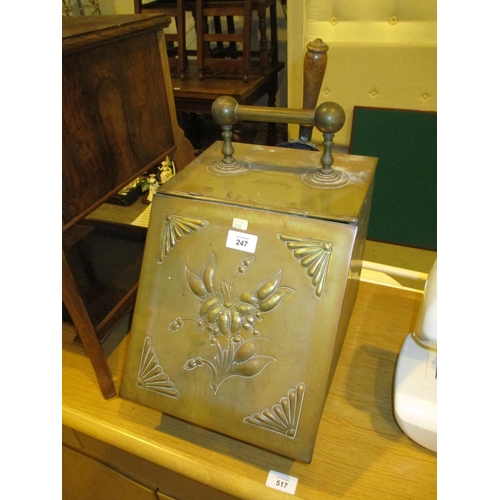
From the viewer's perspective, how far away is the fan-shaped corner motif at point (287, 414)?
0.52 meters

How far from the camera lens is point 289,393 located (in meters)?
0.52

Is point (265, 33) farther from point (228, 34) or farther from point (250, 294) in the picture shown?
point (250, 294)

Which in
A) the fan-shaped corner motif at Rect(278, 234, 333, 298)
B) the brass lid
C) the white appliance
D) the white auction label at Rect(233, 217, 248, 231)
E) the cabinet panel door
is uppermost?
the brass lid

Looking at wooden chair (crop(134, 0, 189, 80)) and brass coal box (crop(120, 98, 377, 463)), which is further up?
wooden chair (crop(134, 0, 189, 80))

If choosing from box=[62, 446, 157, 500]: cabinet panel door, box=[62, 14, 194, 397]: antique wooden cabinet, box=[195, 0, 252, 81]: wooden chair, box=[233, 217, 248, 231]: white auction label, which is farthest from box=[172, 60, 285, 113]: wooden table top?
box=[62, 446, 157, 500]: cabinet panel door

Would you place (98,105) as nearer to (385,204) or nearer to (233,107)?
(233,107)

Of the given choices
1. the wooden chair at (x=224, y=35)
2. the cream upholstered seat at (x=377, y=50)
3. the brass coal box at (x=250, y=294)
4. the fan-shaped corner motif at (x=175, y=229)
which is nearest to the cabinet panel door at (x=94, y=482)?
the brass coal box at (x=250, y=294)

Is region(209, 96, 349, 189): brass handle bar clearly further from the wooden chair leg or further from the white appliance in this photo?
the wooden chair leg

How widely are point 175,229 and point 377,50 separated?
1262 mm

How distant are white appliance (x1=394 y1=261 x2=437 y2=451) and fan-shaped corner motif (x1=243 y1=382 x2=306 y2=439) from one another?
18cm

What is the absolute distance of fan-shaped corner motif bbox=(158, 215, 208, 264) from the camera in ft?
1.91

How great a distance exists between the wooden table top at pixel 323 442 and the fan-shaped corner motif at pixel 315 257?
0.85 ft
